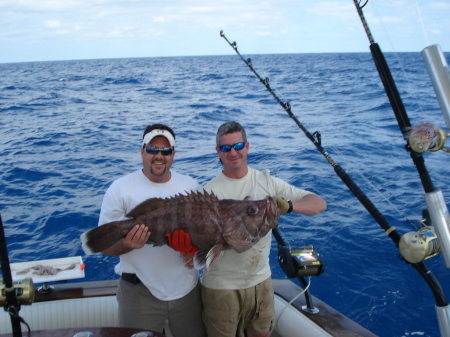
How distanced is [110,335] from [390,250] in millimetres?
5579

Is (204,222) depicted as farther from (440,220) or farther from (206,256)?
(440,220)

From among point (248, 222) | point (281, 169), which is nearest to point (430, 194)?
point (248, 222)

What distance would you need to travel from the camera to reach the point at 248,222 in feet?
9.30

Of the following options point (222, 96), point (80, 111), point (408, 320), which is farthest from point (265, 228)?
point (222, 96)

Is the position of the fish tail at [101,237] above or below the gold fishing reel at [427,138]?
below

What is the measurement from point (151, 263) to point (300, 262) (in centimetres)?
125

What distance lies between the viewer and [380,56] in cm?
285

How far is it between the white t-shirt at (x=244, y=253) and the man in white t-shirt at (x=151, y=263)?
227 mm

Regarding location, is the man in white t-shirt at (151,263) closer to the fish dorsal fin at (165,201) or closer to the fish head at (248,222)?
the fish dorsal fin at (165,201)

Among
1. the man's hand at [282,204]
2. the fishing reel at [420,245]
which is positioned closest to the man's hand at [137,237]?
the man's hand at [282,204]

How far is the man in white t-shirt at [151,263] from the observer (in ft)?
9.83

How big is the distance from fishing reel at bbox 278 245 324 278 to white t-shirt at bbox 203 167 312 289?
0.32 metres

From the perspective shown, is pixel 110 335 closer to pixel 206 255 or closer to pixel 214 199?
pixel 206 255

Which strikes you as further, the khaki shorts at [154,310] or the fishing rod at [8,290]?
the khaki shorts at [154,310]
